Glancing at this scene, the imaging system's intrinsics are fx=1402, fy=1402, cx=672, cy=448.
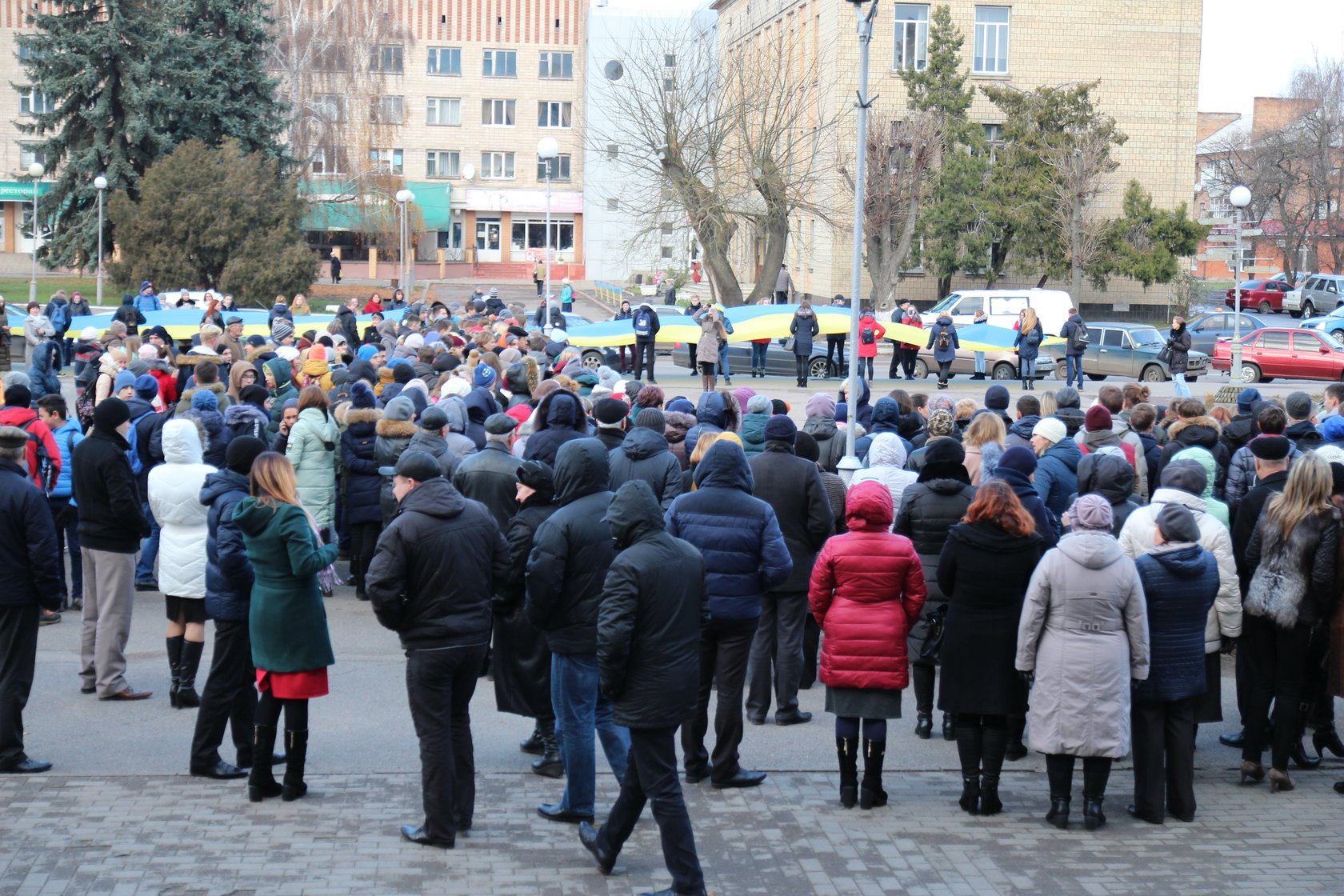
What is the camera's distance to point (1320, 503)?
7562 mm

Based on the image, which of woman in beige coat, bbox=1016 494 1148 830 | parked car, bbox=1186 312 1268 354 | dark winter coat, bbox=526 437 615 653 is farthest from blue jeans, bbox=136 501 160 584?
parked car, bbox=1186 312 1268 354

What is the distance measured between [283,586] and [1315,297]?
62665 mm

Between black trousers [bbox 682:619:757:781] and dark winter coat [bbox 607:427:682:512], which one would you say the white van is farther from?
black trousers [bbox 682:619:757:781]

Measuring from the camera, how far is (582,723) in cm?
674

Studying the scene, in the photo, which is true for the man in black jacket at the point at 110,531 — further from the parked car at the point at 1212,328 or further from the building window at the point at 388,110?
the building window at the point at 388,110

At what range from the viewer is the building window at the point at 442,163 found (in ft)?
259

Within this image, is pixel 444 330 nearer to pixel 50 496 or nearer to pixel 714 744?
pixel 50 496

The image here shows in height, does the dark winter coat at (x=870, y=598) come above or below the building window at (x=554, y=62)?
below

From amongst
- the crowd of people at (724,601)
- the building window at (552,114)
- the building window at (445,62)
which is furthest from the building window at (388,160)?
the crowd of people at (724,601)

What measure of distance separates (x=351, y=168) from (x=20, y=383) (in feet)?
173

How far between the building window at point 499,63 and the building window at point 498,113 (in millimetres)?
1437

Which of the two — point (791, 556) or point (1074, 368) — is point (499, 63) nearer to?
point (1074, 368)

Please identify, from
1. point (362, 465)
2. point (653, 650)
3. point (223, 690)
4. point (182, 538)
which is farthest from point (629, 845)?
point (362, 465)

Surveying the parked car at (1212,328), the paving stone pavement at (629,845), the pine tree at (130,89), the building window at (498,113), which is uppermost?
the building window at (498,113)
